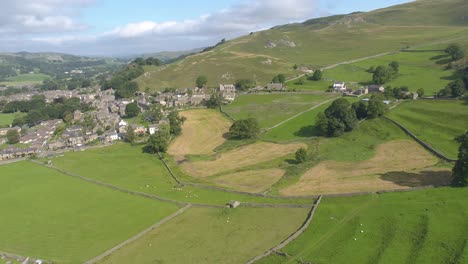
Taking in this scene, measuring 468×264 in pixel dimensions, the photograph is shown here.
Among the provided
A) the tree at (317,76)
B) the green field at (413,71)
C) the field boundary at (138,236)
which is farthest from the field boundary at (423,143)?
the tree at (317,76)

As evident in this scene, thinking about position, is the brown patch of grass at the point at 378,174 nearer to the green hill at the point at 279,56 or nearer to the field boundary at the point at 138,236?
the field boundary at the point at 138,236

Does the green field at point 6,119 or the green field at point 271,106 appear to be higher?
the green field at point 271,106

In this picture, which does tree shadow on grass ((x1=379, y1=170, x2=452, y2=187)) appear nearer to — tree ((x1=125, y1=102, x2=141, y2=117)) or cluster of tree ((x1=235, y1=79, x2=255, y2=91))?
cluster of tree ((x1=235, y1=79, x2=255, y2=91))

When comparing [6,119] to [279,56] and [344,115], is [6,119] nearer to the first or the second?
[279,56]

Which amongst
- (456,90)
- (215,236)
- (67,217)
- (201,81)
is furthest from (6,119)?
(456,90)

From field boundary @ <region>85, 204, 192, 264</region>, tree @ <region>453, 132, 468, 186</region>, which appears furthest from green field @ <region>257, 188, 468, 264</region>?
field boundary @ <region>85, 204, 192, 264</region>

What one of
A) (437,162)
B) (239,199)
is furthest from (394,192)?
(239,199)

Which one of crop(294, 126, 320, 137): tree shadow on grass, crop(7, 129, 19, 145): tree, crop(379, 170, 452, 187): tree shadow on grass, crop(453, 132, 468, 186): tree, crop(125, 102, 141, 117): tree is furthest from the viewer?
crop(125, 102, 141, 117): tree
